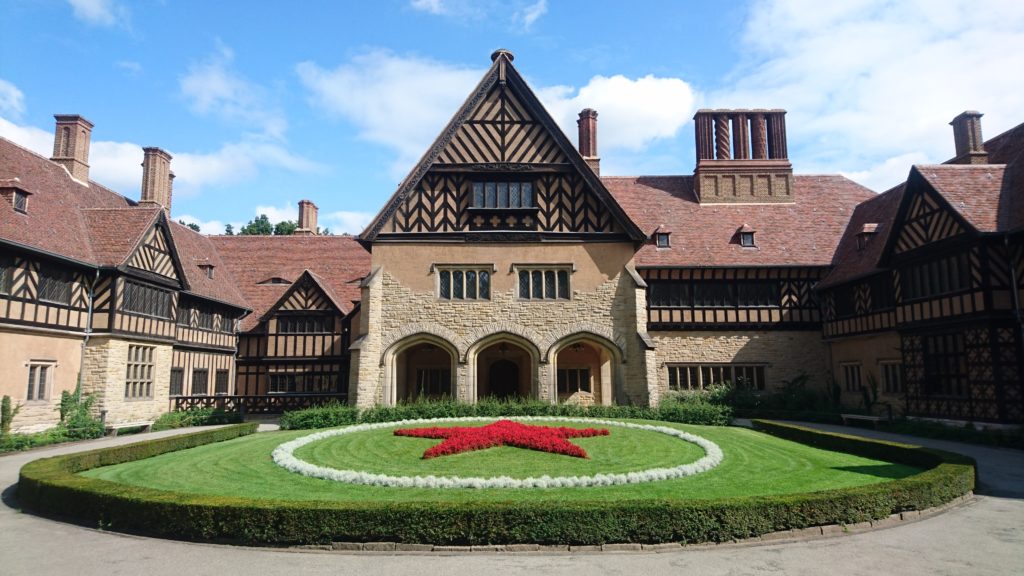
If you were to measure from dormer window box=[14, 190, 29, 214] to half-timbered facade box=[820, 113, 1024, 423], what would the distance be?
100ft

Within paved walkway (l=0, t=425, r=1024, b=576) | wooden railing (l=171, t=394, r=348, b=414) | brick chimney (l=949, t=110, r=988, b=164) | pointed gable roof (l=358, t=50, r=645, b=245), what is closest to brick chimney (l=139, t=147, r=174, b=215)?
wooden railing (l=171, t=394, r=348, b=414)

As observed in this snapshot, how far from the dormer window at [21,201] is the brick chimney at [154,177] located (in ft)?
32.4

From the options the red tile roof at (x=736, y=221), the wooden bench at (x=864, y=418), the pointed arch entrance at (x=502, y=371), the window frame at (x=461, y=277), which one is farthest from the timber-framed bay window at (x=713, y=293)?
the window frame at (x=461, y=277)

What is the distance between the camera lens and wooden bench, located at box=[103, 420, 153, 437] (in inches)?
827

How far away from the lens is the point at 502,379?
28281 mm

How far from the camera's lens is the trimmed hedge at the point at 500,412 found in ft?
69.7

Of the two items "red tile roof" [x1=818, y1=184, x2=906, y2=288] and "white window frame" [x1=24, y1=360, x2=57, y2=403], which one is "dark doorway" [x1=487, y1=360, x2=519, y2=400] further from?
"white window frame" [x1=24, y1=360, x2=57, y2=403]

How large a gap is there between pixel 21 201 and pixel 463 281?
50.7ft

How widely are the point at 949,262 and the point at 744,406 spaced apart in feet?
32.7

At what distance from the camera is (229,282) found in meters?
31.8

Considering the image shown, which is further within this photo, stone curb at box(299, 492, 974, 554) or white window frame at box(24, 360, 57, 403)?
white window frame at box(24, 360, 57, 403)

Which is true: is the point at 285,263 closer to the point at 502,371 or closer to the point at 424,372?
the point at 424,372

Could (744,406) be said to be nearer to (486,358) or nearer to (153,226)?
(486,358)

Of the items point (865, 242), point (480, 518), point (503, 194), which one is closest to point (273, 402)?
point (503, 194)
